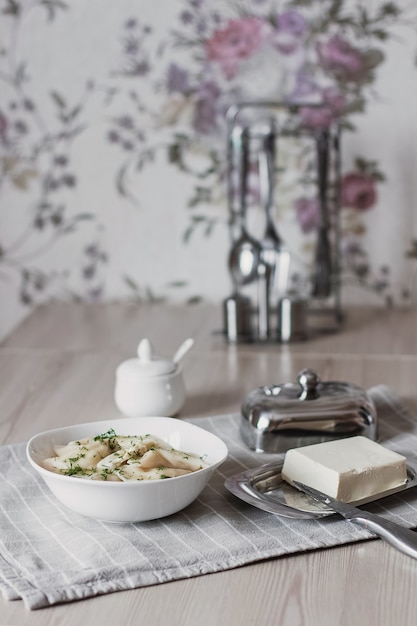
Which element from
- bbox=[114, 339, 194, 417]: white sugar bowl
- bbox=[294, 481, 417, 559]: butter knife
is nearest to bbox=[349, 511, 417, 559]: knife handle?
bbox=[294, 481, 417, 559]: butter knife

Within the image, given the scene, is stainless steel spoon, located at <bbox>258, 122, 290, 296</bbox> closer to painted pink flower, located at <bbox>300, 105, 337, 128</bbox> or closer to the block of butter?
painted pink flower, located at <bbox>300, 105, 337, 128</bbox>

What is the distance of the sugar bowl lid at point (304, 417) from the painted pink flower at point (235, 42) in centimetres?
107

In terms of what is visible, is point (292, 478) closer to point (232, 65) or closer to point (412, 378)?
point (412, 378)

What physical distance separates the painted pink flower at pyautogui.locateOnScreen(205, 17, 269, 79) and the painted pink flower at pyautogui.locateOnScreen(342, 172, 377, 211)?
1.18 feet

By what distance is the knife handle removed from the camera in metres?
0.94

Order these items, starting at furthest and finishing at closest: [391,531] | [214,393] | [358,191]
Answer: [358,191] → [214,393] → [391,531]

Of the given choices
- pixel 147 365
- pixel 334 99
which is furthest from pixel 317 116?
pixel 147 365

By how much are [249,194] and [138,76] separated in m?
0.37

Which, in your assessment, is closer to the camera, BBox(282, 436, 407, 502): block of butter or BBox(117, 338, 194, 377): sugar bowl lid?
BBox(282, 436, 407, 502): block of butter

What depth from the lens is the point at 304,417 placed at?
1216 mm

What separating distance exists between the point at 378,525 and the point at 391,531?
16mm

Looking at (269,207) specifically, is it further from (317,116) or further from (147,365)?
(147,365)

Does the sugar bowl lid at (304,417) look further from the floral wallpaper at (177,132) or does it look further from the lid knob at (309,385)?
the floral wallpaper at (177,132)

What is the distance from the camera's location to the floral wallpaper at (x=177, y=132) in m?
2.07
